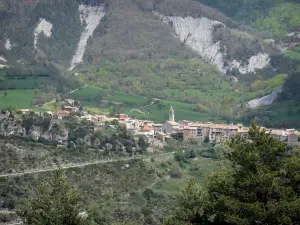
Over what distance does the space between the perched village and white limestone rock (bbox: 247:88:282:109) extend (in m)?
23.9

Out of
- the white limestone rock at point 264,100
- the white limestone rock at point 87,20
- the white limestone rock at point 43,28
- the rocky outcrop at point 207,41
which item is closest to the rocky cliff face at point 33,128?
the white limestone rock at point 264,100

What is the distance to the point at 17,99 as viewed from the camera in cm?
10544

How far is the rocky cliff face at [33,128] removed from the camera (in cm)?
8019

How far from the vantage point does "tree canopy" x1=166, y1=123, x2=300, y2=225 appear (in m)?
35.0

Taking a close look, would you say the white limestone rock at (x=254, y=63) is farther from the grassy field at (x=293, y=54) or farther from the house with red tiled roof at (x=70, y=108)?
the house with red tiled roof at (x=70, y=108)

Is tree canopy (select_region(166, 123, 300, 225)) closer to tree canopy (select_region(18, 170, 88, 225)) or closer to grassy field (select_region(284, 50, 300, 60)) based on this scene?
tree canopy (select_region(18, 170, 88, 225))

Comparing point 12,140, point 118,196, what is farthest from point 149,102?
point 118,196

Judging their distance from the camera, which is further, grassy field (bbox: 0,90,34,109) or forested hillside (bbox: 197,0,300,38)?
forested hillside (bbox: 197,0,300,38)

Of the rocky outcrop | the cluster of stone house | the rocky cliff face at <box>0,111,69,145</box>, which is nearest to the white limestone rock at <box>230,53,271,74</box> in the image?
the rocky outcrop

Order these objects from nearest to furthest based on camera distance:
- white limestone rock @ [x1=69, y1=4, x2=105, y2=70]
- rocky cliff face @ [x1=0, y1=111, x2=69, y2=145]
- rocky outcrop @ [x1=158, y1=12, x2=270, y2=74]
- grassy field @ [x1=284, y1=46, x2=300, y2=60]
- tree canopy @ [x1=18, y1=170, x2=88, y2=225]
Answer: tree canopy @ [x1=18, y1=170, x2=88, y2=225], rocky cliff face @ [x1=0, y1=111, x2=69, y2=145], grassy field @ [x1=284, y1=46, x2=300, y2=60], rocky outcrop @ [x1=158, y1=12, x2=270, y2=74], white limestone rock @ [x1=69, y1=4, x2=105, y2=70]

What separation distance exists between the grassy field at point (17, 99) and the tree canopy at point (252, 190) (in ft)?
209

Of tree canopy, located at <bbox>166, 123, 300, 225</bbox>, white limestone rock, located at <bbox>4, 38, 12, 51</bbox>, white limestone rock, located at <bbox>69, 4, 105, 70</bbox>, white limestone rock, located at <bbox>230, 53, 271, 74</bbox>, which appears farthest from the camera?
white limestone rock, located at <bbox>69, 4, 105, 70</bbox>

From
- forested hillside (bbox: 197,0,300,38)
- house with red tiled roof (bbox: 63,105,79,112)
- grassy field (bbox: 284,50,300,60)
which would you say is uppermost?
forested hillside (bbox: 197,0,300,38)

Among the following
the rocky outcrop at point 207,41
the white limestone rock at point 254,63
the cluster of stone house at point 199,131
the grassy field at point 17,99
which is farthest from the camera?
the rocky outcrop at point 207,41
